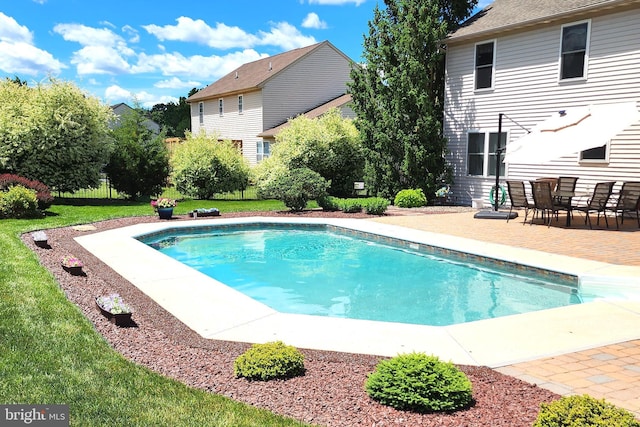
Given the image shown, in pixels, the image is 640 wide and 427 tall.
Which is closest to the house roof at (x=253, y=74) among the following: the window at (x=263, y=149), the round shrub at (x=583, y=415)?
the window at (x=263, y=149)

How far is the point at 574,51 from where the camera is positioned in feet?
48.9

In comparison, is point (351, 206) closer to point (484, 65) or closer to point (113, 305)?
point (484, 65)

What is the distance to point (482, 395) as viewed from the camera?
405 centimetres

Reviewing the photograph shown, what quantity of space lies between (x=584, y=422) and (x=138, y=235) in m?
11.2

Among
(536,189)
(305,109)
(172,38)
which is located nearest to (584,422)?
(536,189)

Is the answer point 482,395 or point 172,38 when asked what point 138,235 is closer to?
point 482,395

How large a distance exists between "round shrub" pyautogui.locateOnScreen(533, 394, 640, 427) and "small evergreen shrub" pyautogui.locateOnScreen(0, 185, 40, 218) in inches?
604

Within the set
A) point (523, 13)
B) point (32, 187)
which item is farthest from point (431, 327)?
point (32, 187)

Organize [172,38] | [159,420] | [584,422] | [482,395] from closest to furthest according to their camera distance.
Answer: [584,422]
[159,420]
[482,395]
[172,38]

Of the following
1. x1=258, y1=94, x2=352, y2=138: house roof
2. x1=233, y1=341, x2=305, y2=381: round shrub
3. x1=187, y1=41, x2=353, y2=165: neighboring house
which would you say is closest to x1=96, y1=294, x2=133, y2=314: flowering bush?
x1=233, y1=341, x2=305, y2=381: round shrub

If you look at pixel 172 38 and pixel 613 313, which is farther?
pixel 172 38

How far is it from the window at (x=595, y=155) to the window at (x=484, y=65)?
162 inches

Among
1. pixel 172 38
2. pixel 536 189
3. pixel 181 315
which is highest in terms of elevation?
pixel 172 38

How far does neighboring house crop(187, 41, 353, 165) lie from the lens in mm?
29406
